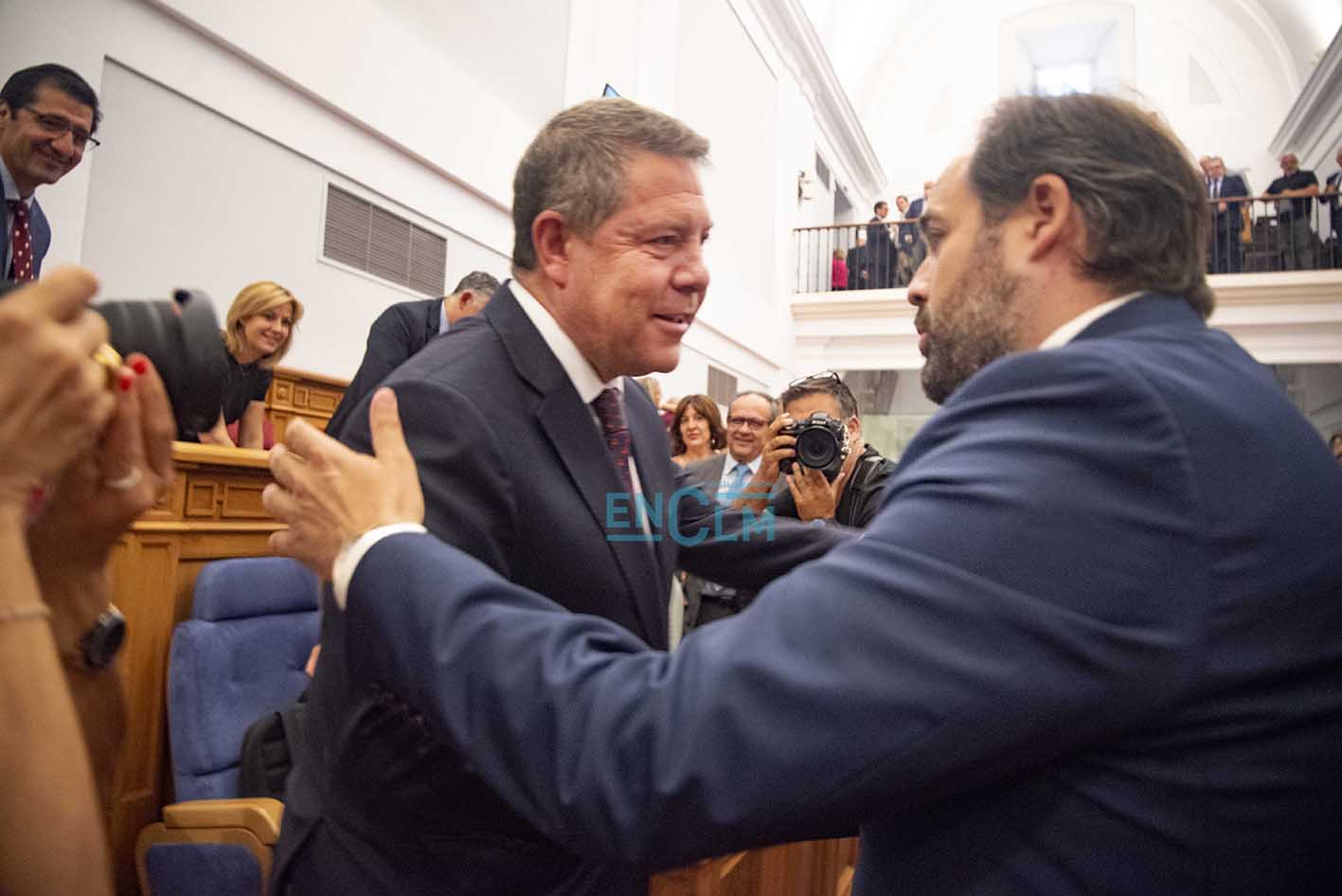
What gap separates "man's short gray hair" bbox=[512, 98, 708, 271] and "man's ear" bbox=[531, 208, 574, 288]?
0.01 meters

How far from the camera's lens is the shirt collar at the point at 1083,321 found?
0.95 meters

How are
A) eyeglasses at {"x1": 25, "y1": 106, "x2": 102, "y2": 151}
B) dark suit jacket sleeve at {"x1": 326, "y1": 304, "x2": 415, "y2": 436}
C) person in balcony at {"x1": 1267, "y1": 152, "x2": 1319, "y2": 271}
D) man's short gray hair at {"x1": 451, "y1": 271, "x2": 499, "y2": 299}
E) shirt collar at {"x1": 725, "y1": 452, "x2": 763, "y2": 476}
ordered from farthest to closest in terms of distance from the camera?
person in balcony at {"x1": 1267, "y1": 152, "x2": 1319, "y2": 271}
shirt collar at {"x1": 725, "y1": 452, "x2": 763, "y2": 476}
man's short gray hair at {"x1": 451, "y1": 271, "x2": 499, "y2": 299}
dark suit jacket sleeve at {"x1": 326, "y1": 304, "x2": 415, "y2": 436}
eyeglasses at {"x1": 25, "y1": 106, "x2": 102, "y2": 151}

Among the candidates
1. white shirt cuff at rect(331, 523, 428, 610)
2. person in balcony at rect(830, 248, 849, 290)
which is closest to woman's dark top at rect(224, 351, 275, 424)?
white shirt cuff at rect(331, 523, 428, 610)

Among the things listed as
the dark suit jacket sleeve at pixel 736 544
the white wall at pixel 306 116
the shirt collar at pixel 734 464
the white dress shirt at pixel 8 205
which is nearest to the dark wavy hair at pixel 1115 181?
the dark suit jacket sleeve at pixel 736 544

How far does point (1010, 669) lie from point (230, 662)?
2.09 meters

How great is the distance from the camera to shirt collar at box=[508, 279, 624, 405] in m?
1.26

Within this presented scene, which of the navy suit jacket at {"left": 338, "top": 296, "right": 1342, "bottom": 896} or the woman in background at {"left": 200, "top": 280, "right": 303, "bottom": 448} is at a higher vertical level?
the woman in background at {"left": 200, "top": 280, "right": 303, "bottom": 448}

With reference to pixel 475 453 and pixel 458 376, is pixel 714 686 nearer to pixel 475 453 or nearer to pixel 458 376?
pixel 475 453

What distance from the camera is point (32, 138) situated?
2607 millimetres

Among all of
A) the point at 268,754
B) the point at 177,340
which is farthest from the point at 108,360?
the point at 268,754

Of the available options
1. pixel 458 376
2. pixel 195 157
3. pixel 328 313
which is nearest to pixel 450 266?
pixel 328 313

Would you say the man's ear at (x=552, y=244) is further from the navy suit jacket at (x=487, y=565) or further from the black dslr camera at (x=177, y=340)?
the black dslr camera at (x=177, y=340)

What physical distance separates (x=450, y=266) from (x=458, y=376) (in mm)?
4559

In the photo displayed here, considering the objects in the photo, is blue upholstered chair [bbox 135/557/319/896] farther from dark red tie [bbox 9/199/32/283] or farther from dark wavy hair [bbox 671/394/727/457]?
dark wavy hair [bbox 671/394/727/457]
